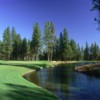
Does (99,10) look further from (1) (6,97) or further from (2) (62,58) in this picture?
(2) (62,58)

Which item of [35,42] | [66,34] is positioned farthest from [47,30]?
[66,34]

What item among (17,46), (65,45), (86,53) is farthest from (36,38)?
(86,53)

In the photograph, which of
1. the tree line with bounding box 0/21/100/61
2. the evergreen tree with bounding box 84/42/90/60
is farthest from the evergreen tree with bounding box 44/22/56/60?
the evergreen tree with bounding box 84/42/90/60

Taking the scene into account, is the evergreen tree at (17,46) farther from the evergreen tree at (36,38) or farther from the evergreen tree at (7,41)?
the evergreen tree at (36,38)

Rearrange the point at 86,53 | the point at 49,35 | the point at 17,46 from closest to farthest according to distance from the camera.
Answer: the point at 49,35 < the point at 17,46 < the point at 86,53

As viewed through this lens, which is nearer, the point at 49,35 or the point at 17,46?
the point at 49,35

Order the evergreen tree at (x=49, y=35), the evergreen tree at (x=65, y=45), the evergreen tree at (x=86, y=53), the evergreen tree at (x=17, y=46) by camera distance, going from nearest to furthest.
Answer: the evergreen tree at (x=49, y=35) < the evergreen tree at (x=17, y=46) < the evergreen tree at (x=65, y=45) < the evergreen tree at (x=86, y=53)

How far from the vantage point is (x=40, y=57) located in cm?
14025

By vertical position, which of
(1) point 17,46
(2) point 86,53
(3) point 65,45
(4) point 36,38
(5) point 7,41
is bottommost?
(2) point 86,53

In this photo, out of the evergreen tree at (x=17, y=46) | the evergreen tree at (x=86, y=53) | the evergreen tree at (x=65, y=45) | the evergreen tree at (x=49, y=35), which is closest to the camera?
the evergreen tree at (x=49, y=35)

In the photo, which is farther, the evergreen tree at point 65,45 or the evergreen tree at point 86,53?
the evergreen tree at point 86,53

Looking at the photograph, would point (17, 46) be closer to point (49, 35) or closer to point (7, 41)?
point (7, 41)

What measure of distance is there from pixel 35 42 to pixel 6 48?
13.5 meters

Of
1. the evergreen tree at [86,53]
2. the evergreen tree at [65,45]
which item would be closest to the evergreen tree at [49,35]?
the evergreen tree at [65,45]
